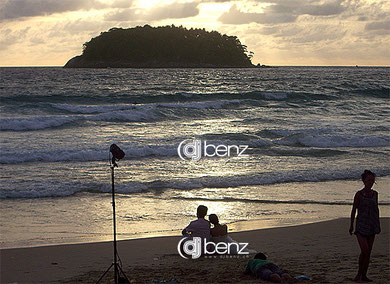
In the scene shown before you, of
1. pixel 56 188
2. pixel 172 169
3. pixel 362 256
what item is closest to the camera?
pixel 362 256

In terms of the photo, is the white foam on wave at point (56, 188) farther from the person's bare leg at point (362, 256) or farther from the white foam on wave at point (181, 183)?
the person's bare leg at point (362, 256)

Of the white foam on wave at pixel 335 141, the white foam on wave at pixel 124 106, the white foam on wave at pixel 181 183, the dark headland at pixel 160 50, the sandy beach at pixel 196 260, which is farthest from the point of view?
the dark headland at pixel 160 50

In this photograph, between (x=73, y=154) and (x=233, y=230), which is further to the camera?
(x=73, y=154)

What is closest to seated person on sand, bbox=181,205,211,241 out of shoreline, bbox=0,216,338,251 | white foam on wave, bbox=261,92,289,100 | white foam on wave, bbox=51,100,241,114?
shoreline, bbox=0,216,338,251

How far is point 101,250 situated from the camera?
815cm

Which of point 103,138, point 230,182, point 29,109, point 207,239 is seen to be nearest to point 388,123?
point 103,138

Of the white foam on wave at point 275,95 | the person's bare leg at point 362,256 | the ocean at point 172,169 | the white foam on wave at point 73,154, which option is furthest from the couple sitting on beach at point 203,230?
the white foam on wave at point 275,95

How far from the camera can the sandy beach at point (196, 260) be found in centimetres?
669

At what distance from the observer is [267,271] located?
6293mm

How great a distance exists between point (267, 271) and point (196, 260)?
153 cm

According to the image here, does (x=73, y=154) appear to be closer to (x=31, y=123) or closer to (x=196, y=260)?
(x=31, y=123)

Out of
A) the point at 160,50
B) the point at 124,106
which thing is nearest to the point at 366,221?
the point at 124,106

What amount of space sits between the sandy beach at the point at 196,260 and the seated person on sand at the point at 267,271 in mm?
106

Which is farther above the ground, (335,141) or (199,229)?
(335,141)
